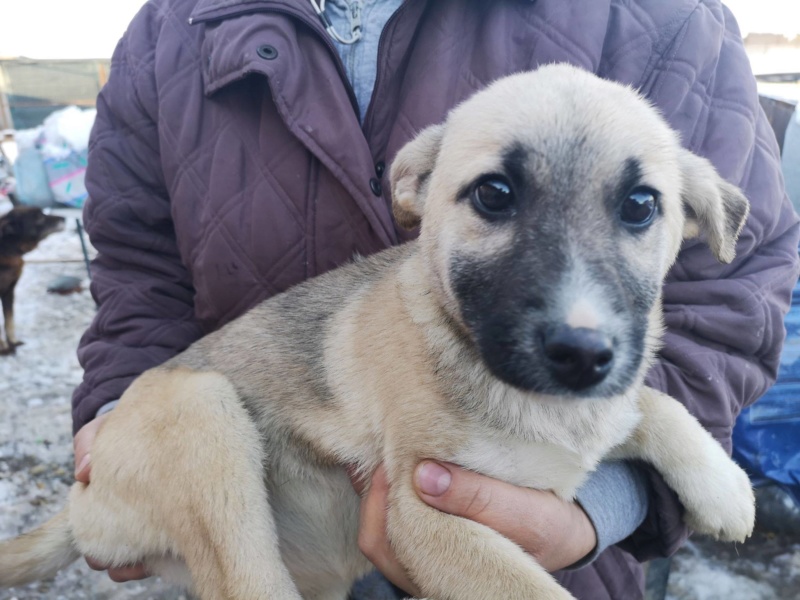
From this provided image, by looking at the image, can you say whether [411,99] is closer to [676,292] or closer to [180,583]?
[676,292]

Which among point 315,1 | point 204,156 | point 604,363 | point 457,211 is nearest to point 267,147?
point 204,156

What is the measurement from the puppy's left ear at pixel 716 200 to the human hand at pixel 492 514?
88 centimetres

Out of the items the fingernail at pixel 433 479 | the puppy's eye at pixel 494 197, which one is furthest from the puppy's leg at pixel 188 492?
the puppy's eye at pixel 494 197

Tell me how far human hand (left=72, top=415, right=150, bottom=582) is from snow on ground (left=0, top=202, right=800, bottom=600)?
134 cm

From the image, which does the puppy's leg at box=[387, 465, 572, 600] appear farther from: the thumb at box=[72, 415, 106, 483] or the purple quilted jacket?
the thumb at box=[72, 415, 106, 483]

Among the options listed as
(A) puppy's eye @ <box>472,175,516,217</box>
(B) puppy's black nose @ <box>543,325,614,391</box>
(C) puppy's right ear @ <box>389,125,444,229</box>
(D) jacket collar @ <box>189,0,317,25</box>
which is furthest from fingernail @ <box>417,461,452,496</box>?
(D) jacket collar @ <box>189,0,317,25</box>

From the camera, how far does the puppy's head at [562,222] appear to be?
143cm

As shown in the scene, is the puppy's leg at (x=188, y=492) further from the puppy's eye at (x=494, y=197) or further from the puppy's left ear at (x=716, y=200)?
the puppy's left ear at (x=716, y=200)

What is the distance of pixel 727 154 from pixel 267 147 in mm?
1535

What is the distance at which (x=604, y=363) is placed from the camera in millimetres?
1397

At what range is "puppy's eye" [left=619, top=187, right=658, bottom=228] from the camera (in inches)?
63.7

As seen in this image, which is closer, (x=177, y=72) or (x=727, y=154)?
(x=727, y=154)

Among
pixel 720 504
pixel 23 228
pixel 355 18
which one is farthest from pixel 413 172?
pixel 23 228

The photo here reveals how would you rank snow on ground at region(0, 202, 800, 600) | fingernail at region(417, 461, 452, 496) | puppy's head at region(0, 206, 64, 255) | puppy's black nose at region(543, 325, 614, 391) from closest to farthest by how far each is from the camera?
puppy's black nose at region(543, 325, 614, 391) < fingernail at region(417, 461, 452, 496) < snow on ground at region(0, 202, 800, 600) < puppy's head at region(0, 206, 64, 255)
